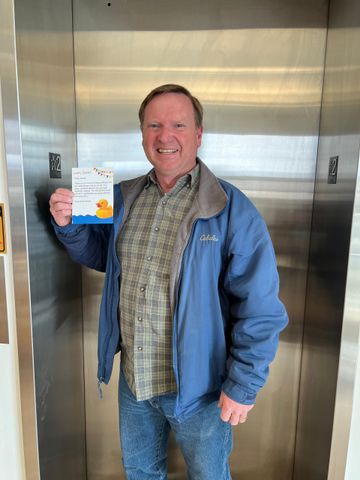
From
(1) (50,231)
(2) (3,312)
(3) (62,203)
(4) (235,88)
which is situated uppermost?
(4) (235,88)

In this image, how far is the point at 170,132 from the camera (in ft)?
3.31

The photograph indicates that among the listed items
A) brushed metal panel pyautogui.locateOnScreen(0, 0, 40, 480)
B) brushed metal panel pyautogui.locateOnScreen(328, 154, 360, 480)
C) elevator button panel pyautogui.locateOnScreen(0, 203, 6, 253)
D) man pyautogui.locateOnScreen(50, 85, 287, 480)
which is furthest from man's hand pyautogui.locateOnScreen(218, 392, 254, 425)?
elevator button panel pyautogui.locateOnScreen(0, 203, 6, 253)

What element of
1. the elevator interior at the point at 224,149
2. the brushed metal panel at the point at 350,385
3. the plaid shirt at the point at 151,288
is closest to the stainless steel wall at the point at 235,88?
the elevator interior at the point at 224,149

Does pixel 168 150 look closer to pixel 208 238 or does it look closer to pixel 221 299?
pixel 208 238

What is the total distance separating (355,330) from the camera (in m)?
1.02

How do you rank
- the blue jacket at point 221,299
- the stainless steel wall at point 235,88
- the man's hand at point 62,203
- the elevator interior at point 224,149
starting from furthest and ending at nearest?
the stainless steel wall at point 235,88 → the elevator interior at point 224,149 → the man's hand at point 62,203 → the blue jacket at point 221,299

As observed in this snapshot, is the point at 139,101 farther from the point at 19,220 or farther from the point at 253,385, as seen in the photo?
the point at 253,385

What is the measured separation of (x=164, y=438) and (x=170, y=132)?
1.01 meters

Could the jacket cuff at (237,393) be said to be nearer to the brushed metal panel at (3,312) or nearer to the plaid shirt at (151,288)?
the plaid shirt at (151,288)

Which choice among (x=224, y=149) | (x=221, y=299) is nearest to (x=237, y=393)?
(x=221, y=299)

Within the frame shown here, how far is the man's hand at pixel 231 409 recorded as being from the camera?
93 centimetres

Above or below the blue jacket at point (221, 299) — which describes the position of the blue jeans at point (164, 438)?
below

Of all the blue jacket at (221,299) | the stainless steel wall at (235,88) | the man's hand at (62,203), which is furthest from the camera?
the stainless steel wall at (235,88)

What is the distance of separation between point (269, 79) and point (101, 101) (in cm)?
66
